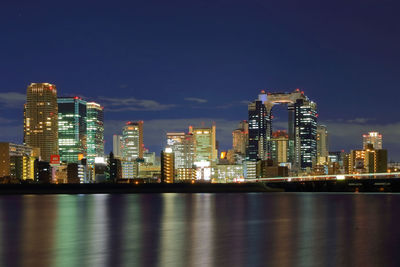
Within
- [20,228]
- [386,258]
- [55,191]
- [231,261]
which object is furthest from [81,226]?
[55,191]

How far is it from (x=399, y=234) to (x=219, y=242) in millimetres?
12300

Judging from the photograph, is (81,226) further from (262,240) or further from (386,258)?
(386,258)

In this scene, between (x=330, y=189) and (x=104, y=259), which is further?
(x=330, y=189)

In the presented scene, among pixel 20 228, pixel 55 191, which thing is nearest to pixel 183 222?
pixel 20 228

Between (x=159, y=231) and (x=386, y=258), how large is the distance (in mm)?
18373

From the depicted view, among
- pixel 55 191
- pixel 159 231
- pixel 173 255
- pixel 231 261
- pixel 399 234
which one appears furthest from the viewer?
pixel 55 191

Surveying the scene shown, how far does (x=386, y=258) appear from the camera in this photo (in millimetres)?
25578

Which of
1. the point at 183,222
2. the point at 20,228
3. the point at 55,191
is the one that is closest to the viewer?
the point at 20,228

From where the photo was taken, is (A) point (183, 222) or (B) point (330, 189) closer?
(A) point (183, 222)

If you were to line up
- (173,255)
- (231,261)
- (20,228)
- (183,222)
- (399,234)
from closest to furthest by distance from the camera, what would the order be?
(231,261)
(173,255)
(399,234)
(20,228)
(183,222)

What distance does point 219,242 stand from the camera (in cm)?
3200

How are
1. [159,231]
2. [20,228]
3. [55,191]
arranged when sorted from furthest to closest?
[55,191] → [20,228] → [159,231]

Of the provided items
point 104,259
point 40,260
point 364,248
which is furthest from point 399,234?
point 40,260

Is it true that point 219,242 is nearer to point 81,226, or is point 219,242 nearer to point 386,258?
point 386,258
